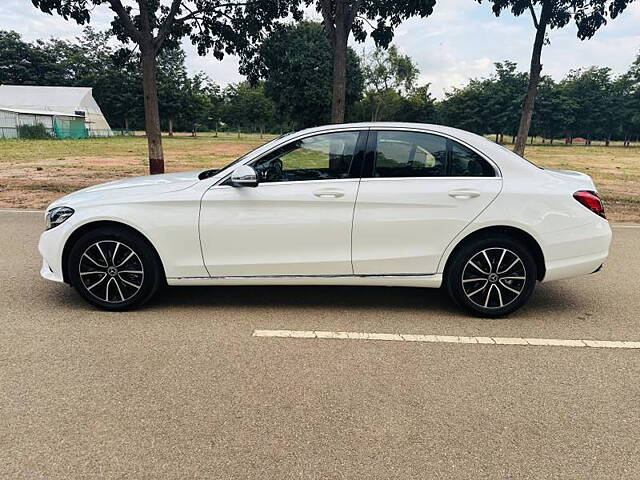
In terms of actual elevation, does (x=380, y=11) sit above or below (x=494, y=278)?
above

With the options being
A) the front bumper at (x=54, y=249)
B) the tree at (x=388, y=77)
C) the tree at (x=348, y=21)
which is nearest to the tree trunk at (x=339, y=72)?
the tree at (x=348, y=21)

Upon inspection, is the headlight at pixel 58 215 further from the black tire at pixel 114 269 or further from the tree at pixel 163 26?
the tree at pixel 163 26

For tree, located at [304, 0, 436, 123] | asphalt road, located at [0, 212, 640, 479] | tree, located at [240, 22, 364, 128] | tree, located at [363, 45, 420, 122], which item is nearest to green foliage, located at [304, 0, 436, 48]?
tree, located at [304, 0, 436, 123]

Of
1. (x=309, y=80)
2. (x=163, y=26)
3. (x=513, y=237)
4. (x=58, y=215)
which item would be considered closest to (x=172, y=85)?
(x=309, y=80)

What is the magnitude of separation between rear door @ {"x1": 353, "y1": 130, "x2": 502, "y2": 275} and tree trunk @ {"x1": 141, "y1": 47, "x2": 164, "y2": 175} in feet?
26.6

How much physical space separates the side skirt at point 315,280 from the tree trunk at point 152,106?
768cm

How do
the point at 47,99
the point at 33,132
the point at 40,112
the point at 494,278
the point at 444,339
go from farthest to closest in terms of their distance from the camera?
1. the point at 47,99
2. the point at 40,112
3. the point at 33,132
4. the point at 494,278
5. the point at 444,339

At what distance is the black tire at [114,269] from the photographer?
4.02 metres

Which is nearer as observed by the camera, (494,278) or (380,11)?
(494,278)

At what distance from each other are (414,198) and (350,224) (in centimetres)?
59

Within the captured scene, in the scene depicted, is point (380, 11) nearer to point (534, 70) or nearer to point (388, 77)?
point (534, 70)

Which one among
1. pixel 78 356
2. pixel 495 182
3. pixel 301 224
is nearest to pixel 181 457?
pixel 78 356

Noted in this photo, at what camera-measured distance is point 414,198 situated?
3.96 metres

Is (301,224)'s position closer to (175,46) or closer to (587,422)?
(587,422)
